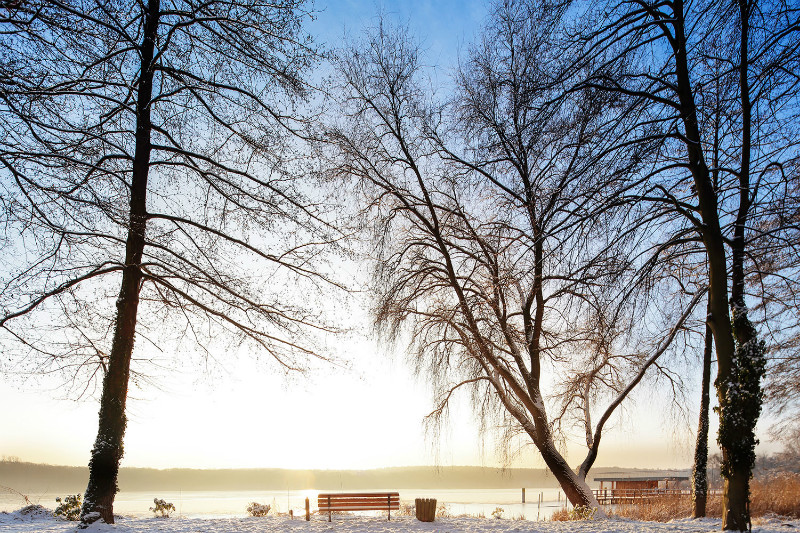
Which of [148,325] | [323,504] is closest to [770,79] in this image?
[148,325]

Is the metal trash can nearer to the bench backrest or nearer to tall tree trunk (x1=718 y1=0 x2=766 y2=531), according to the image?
the bench backrest

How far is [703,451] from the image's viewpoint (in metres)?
14.4

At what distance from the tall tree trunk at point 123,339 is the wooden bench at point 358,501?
4.71 m

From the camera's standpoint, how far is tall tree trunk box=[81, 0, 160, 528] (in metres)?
9.30

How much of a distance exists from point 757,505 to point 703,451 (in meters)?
1.97

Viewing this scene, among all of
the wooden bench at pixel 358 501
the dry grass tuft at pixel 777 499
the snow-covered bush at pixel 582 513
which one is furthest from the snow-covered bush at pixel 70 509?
the dry grass tuft at pixel 777 499

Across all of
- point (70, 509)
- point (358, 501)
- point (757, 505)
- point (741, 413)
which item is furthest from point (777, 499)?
point (70, 509)

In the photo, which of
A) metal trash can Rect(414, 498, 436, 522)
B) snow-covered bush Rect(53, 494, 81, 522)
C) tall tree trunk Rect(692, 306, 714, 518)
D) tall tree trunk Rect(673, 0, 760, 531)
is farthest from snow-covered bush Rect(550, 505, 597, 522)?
snow-covered bush Rect(53, 494, 81, 522)

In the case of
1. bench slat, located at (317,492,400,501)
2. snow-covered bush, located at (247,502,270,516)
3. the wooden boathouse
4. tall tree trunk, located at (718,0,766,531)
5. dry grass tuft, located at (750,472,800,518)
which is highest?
tall tree trunk, located at (718,0,766,531)

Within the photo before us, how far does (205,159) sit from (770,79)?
903 centimetres

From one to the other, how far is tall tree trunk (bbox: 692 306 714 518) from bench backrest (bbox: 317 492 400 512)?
7.93 meters

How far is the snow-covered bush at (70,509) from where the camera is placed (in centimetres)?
1313

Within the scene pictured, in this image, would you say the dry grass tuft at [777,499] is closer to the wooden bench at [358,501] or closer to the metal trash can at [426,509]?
the metal trash can at [426,509]

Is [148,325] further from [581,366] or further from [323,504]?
[581,366]
